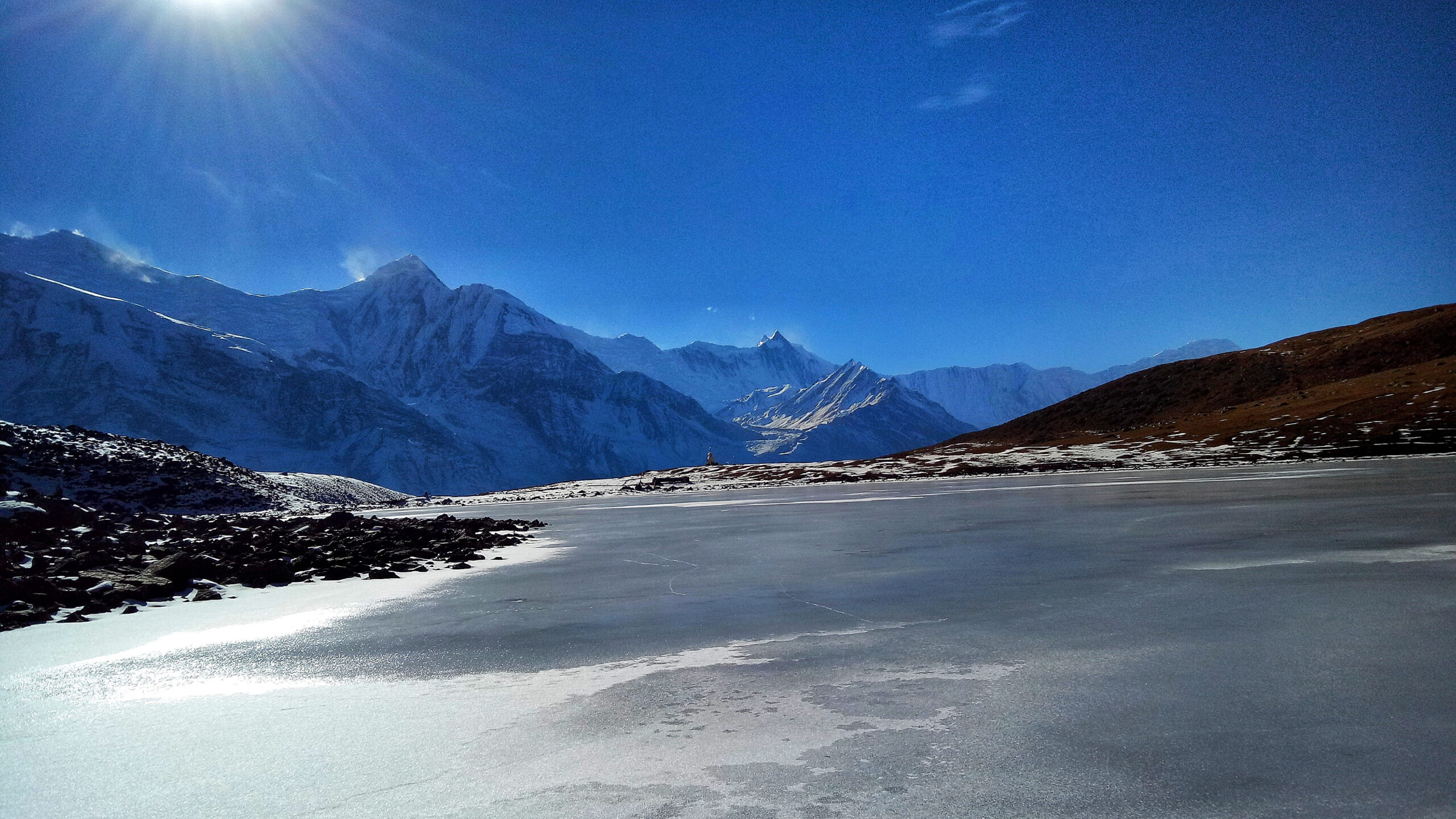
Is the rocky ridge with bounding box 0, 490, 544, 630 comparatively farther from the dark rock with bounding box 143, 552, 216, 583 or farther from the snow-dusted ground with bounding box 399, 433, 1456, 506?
the snow-dusted ground with bounding box 399, 433, 1456, 506

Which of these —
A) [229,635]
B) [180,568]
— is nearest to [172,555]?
[180,568]

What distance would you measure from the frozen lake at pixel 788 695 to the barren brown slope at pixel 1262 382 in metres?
69.7

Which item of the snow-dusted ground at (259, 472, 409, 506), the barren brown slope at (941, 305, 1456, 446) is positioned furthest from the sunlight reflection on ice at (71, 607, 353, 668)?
the barren brown slope at (941, 305, 1456, 446)

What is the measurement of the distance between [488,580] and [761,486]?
1705 inches

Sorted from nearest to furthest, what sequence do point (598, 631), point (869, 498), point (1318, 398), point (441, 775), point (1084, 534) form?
point (441, 775), point (598, 631), point (1084, 534), point (869, 498), point (1318, 398)

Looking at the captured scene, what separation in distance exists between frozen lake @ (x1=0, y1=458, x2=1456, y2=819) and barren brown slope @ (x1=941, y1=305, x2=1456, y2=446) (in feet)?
229

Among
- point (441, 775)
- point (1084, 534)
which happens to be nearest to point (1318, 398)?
point (1084, 534)

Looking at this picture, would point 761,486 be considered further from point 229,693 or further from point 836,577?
point 229,693

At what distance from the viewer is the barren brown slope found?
7175 cm

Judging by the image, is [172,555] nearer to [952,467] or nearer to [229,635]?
[229,635]

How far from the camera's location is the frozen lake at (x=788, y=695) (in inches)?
128

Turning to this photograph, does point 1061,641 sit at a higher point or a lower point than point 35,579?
lower

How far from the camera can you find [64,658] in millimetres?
6352

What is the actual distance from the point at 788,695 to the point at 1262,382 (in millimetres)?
108040
